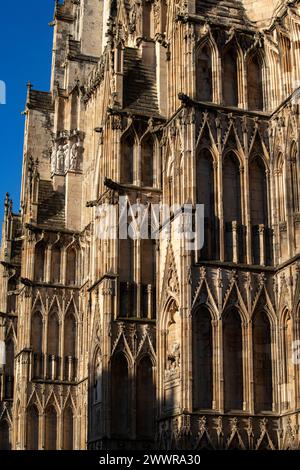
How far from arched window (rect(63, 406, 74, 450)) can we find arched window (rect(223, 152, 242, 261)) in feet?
60.5

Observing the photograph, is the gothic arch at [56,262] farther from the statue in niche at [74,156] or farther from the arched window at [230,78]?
the arched window at [230,78]

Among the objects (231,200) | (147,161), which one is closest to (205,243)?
(231,200)

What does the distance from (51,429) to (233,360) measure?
18689 mm

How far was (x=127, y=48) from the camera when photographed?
36250 mm

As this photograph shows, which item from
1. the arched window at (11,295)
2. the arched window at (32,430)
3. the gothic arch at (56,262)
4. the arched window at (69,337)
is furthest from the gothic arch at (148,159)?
the arched window at (11,295)

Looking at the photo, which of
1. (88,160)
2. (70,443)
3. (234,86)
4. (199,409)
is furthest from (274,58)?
(70,443)

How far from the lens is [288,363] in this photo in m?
25.9

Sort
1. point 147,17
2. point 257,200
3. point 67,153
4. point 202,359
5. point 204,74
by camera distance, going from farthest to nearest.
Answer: point 67,153 → point 147,17 → point 204,74 → point 257,200 → point 202,359

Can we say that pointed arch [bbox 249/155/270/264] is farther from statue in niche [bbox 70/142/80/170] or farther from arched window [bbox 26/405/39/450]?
arched window [bbox 26/405/39/450]

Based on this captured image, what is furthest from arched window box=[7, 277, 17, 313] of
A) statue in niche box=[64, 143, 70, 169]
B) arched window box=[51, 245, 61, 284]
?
statue in niche box=[64, 143, 70, 169]

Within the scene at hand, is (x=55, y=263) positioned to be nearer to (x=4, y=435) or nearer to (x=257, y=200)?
(x=4, y=435)

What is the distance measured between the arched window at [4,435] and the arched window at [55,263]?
13919 millimetres

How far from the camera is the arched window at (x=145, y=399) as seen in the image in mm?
31375
